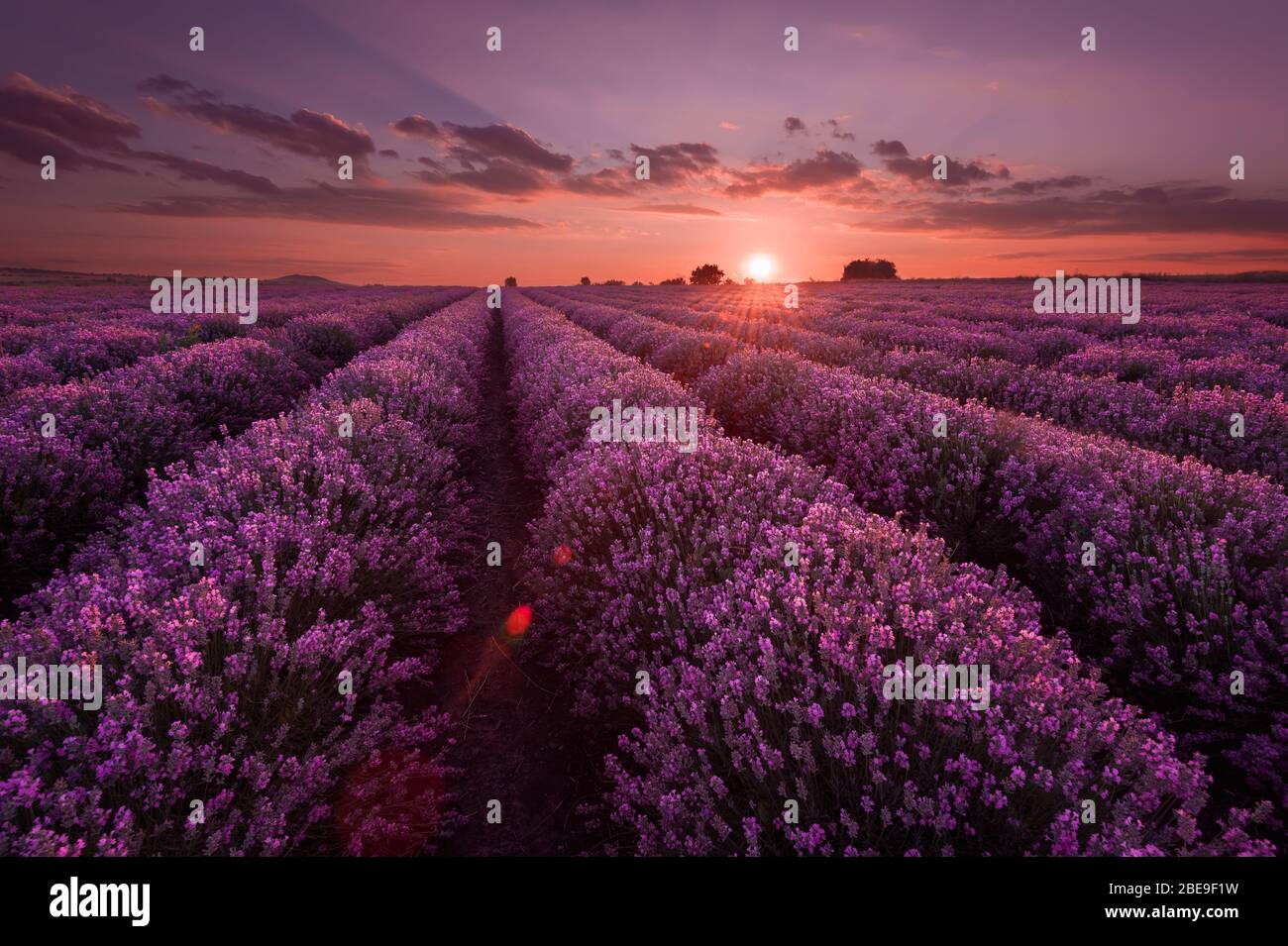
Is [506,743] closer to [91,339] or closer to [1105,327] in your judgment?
[91,339]

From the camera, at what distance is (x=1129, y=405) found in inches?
250

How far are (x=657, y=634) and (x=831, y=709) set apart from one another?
0.90 meters

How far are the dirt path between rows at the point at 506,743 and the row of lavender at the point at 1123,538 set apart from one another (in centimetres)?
307

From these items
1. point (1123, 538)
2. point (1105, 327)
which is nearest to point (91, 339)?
point (1123, 538)

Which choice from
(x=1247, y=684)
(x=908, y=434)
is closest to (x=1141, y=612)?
(x=1247, y=684)

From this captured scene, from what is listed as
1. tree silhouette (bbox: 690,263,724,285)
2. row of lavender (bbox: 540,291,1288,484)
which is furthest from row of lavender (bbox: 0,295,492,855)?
tree silhouette (bbox: 690,263,724,285)

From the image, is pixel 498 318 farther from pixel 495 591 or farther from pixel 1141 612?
pixel 1141 612

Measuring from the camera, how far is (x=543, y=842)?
104 inches

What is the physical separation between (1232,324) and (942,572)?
16.1m

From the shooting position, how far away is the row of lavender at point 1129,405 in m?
5.21

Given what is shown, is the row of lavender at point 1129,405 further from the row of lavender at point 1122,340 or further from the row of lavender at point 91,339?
the row of lavender at point 91,339

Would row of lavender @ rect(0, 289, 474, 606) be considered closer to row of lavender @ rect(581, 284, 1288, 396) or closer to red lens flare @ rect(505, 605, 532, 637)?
red lens flare @ rect(505, 605, 532, 637)

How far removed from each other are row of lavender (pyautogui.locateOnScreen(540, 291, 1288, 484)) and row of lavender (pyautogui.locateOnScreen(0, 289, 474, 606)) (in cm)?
874

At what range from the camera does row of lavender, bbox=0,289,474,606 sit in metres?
4.57
